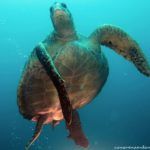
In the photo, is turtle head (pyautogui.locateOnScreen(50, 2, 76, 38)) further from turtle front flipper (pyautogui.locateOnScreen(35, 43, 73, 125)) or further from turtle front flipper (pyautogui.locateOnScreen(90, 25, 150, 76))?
turtle front flipper (pyautogui.locateOnScreen(35, 43, 73, 125))

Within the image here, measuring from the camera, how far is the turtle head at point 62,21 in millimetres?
4332

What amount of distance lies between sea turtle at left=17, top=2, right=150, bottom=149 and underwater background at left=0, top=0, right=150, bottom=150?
43.0ft

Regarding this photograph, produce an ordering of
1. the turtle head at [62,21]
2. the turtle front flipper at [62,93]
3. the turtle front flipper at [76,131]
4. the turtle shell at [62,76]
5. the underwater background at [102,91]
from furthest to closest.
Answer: the underwater background at [102,91]
the turtle front flipper at [76,131]
the turtle head at [62,21]
the turtle shell at [62,76]
the turtle front flipper at [62,93]

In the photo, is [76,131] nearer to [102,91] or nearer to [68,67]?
[68,67]

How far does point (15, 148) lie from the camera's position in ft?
68.6

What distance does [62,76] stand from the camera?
4.02 metres

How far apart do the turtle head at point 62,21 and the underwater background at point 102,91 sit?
13.5 m

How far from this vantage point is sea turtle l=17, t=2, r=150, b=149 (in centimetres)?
407

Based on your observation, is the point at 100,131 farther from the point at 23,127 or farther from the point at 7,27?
the point at 7,27

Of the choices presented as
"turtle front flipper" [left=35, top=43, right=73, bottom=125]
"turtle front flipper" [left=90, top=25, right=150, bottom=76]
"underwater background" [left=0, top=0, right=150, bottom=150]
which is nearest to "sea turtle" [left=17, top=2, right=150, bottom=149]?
"turtle front flipper" [left=90, top=25, right=150, bottom=76]

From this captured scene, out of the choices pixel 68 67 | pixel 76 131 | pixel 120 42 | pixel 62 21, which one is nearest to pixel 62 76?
pixel 68 67

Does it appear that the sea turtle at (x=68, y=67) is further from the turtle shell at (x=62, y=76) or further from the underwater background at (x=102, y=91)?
the underwater background at (x=102, y=91)

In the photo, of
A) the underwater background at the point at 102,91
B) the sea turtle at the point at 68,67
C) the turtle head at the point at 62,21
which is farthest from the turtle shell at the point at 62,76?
the underwater background at the point at 102,91

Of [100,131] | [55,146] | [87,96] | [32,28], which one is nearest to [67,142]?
[55,146]
